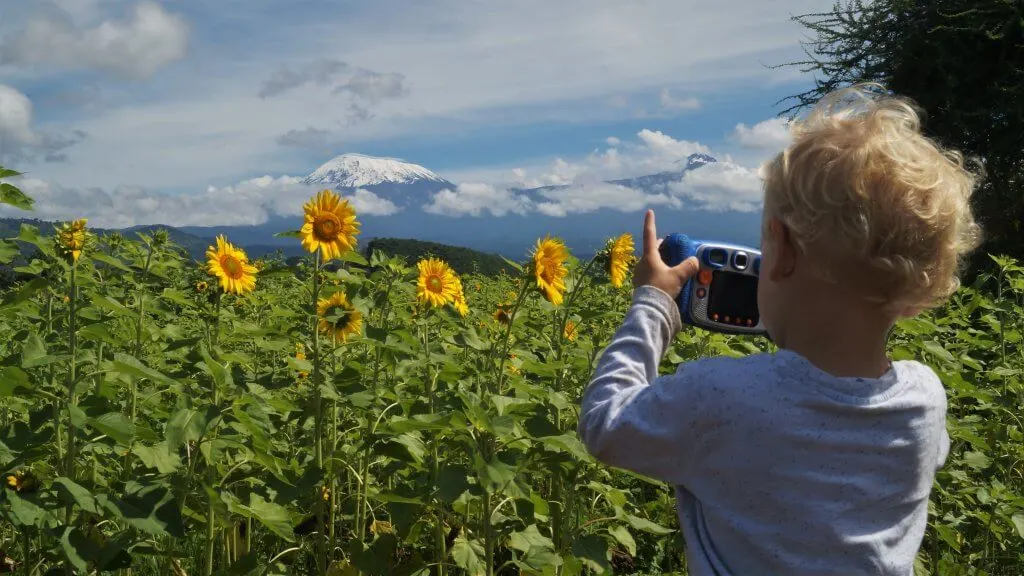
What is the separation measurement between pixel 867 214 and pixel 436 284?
252 cm

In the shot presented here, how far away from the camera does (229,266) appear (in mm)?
3262

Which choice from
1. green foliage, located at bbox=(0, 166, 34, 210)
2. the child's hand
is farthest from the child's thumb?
green foliage, located at bbox=(0, 166, 34, 210)

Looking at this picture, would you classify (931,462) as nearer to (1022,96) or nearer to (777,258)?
(777,258)

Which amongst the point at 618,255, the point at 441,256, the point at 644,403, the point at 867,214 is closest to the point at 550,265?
the point at 618,255

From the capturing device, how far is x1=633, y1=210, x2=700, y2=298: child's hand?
155 centimetres

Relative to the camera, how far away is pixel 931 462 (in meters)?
1.46

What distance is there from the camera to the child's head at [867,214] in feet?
4.26

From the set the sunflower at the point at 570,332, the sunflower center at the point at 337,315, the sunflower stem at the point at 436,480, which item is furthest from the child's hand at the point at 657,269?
the sunflower at the point at 570,332

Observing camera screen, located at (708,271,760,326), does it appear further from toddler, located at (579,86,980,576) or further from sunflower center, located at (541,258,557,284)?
sunflower center, located at (541,258,557,284)

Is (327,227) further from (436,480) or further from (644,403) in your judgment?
(644,403)

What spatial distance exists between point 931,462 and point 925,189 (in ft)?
1.58

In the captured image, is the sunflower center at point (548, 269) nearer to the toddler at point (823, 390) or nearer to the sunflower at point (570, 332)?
the sunflower at point (570, 332)

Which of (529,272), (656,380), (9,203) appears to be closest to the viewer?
(656,380)

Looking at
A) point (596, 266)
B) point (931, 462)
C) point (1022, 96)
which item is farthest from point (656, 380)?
point (1022, 96)
